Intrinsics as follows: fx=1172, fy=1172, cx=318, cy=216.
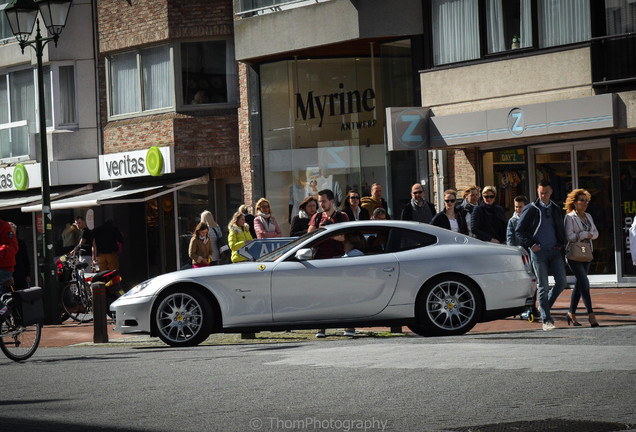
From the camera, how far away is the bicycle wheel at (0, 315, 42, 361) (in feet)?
43.1

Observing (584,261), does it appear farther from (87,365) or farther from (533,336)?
(87,365)

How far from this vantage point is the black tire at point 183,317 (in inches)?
539

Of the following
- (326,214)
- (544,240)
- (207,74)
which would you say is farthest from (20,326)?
(207,74)

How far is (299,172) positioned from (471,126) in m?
5.22

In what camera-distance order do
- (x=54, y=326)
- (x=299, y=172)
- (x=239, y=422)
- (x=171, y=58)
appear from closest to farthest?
(x=239, y=422)
(x=54, y=326)
(x=299, y=172)
(x=171, y=58)

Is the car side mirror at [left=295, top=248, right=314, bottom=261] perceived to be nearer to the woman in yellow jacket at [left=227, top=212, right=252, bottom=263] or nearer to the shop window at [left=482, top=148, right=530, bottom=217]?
the woman in yellow jacket at [left=227, top=212, right=252, bottom=263]

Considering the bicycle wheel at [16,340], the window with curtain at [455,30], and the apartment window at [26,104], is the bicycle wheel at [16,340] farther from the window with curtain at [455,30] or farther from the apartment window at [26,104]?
the apartment window at [26,104]

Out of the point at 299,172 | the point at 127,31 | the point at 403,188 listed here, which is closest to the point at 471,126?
the point at 403,188

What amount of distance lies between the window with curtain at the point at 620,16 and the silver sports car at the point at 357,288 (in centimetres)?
792

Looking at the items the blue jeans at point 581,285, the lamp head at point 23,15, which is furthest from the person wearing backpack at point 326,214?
the lamp head at point 23,15

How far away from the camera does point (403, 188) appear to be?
23.7 meters

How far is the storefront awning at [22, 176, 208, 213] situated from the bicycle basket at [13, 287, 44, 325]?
12.0 metres

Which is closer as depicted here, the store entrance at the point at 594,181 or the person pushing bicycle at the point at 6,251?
the person pushing bicycle at the point at 6,251

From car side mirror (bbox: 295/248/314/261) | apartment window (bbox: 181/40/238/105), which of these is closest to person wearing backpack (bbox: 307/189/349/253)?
car side mirror (bbox: 295/248/314/261)
